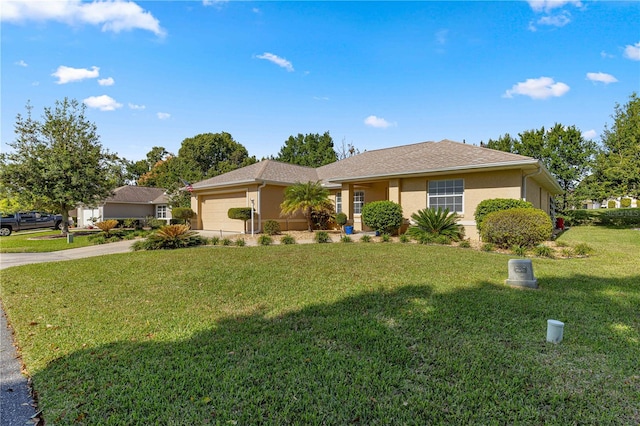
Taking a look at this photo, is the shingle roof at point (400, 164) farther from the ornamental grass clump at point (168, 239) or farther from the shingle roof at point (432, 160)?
the ornamental grass clump at point (168, 239)

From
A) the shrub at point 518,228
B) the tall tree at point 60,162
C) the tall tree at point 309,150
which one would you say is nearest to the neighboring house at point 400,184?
the shrub at point 518,228

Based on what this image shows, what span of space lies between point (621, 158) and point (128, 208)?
43.5 m

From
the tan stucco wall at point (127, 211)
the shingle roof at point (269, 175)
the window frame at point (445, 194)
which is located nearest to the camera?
the window frame at point (445, 194)

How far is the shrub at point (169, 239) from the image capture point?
11.6m

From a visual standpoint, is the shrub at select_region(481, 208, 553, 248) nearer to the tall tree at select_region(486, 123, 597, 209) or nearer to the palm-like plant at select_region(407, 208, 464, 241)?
the palm-like plant at select_region(407, 208, 464, 241)

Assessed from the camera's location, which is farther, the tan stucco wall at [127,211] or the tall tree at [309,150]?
the tall tree at [309,150]

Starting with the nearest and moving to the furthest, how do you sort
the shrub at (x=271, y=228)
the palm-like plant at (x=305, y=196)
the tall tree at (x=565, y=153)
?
the palm-like plant at (x=305, y=196)
the shrub at (x=271, y=228)
the tall tree at (x=565, y=153)

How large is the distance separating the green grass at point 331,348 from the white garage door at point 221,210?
12200 millimetres

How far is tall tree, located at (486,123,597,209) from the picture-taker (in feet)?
90.4

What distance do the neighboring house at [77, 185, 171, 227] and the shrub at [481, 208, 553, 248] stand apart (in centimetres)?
2925

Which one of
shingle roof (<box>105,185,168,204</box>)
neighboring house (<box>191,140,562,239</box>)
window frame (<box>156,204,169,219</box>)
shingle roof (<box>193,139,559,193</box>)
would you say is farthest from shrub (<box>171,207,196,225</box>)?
window frame (<box>156,204,169,219</box>)

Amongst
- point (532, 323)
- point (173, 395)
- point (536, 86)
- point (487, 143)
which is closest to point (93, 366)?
point (173, 395)

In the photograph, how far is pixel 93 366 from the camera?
3096 millimetres

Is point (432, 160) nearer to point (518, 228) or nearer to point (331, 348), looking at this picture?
point (518, 228)
